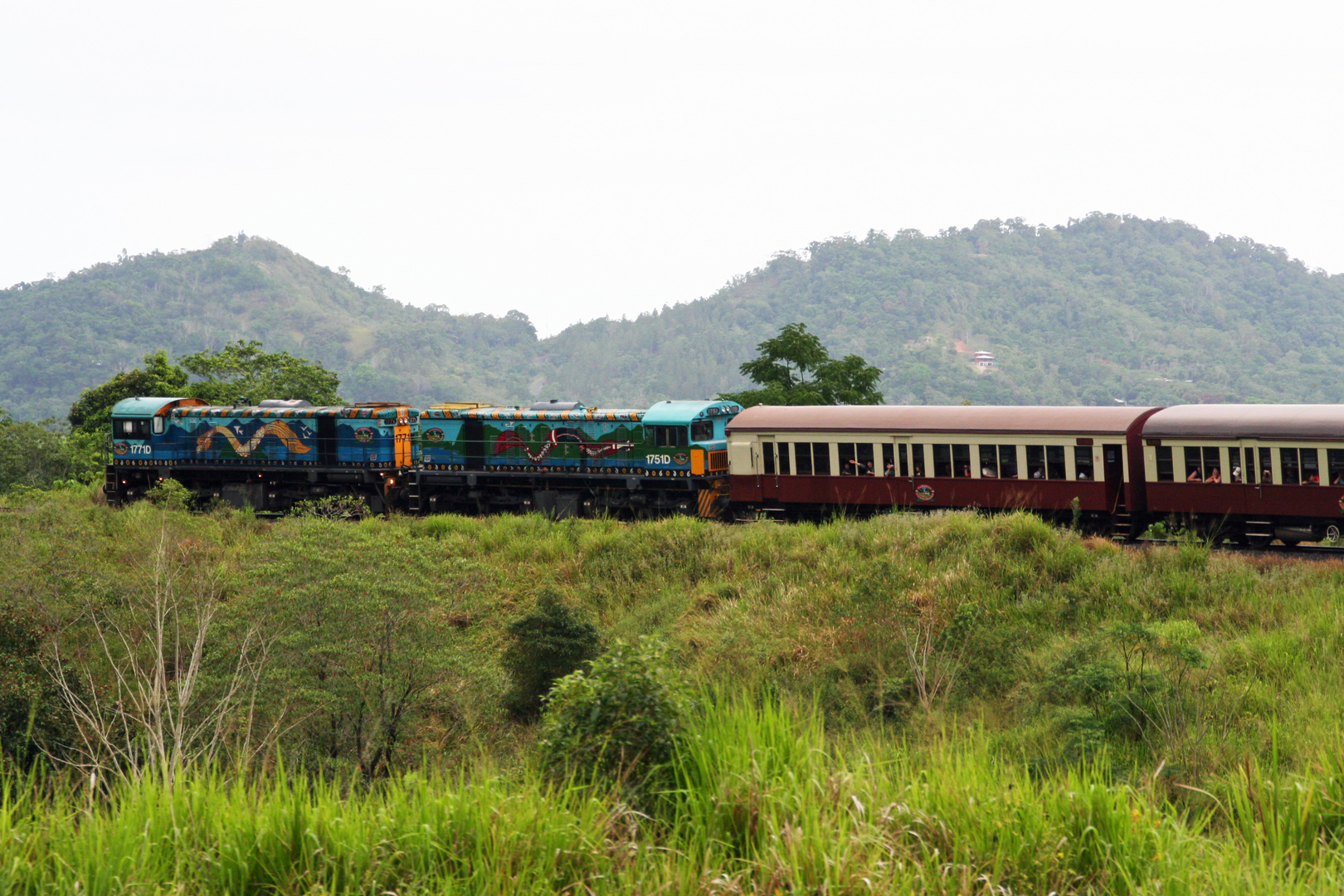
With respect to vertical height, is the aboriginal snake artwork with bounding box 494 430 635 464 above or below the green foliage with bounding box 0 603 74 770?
above

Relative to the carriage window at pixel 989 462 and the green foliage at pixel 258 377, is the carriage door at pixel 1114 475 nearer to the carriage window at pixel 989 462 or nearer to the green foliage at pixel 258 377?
the carriage window at pixel 989 462

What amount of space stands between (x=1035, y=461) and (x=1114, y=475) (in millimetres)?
1707

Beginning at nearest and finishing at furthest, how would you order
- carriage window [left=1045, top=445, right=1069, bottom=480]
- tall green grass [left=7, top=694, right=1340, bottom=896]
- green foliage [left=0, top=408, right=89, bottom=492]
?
tall green grass [left=7, top=694, right=1340, bottom=896], carriage window [left=1045, top=445, right=1069, bottom=480], green foliage [left=0, top=408, right=89, bottom=492]

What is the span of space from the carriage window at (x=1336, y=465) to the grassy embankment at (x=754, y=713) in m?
1.91

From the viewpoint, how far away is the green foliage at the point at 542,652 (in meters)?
21.5

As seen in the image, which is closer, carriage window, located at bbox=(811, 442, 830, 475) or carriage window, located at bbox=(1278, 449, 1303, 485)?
carriage window, located at bbox=(1278, 449, 1303, 485)

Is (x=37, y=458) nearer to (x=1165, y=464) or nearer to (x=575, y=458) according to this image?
(x=575, y=458)

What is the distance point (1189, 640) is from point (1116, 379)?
11579cm

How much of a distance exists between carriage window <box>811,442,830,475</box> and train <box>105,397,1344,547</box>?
0.11ft

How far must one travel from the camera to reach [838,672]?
19.9 m

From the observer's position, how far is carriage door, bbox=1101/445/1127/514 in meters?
23.4

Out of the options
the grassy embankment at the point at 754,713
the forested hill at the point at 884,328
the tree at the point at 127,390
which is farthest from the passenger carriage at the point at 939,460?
the forested hill at the point at 884,328

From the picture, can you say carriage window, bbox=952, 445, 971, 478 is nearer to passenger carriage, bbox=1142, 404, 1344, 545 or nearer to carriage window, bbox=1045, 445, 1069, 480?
carriage window, bbox=1045, 445, 1069, 480

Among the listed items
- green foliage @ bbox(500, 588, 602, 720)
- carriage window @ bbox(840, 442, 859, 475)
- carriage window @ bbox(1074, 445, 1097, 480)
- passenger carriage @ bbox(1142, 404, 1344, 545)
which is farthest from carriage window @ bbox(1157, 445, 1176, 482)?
green foliage @ bbox(500, 588, 602, 720)
